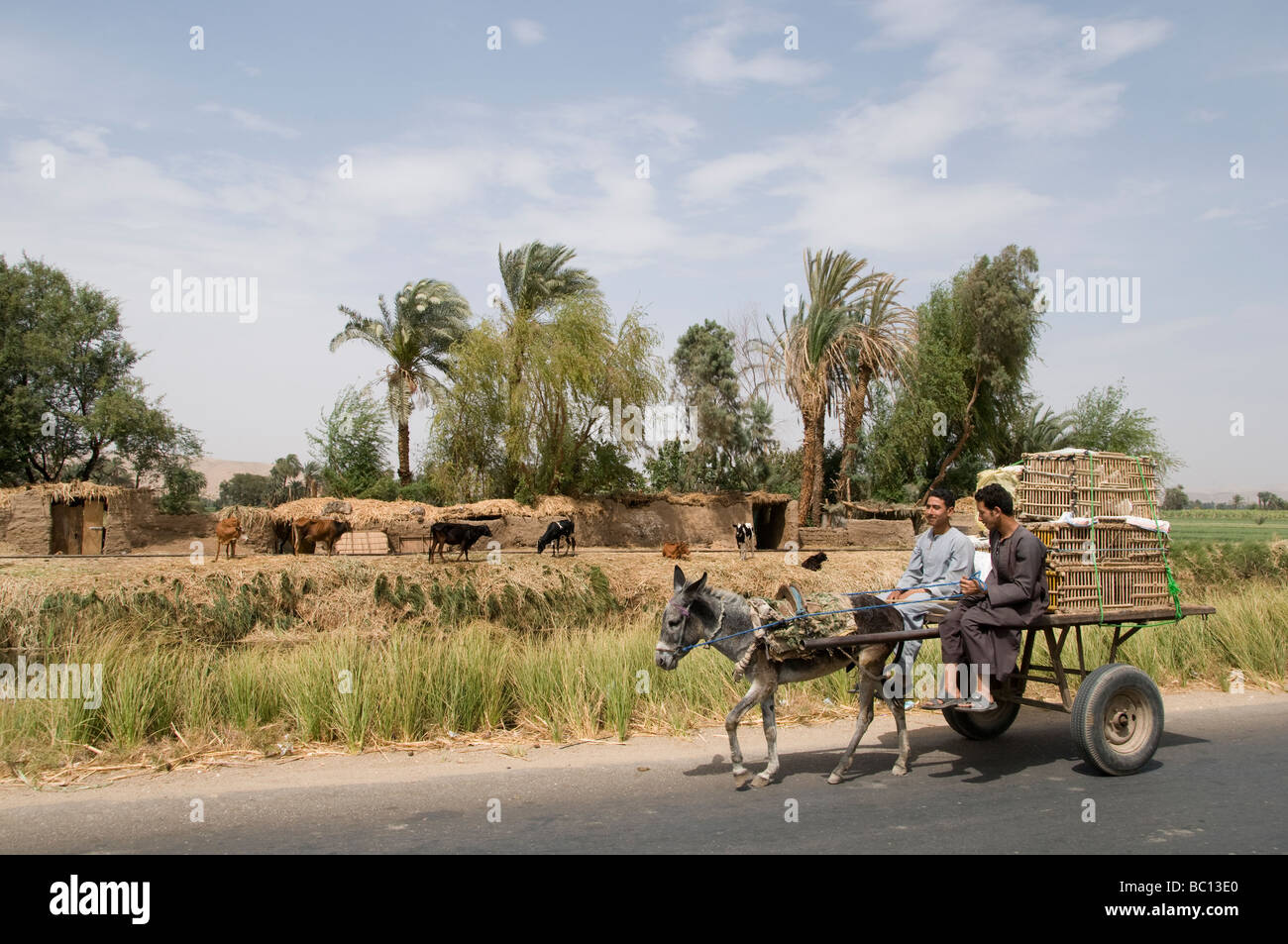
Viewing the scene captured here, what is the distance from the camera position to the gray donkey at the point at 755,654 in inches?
267

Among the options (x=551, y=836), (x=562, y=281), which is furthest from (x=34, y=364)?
(x=551, y=836)

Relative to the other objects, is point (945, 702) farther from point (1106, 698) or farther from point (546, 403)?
point (546, 403)

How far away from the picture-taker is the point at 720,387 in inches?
1874

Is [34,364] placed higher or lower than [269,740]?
higher

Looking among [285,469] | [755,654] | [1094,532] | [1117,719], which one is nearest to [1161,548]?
[1094,532]

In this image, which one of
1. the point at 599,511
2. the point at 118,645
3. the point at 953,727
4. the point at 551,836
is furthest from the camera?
the point at 599,511

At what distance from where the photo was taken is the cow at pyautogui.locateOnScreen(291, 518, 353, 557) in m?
21.9

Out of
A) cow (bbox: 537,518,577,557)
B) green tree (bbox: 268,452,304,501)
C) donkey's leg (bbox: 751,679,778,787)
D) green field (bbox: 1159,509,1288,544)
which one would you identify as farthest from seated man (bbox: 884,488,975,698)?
green tree (bbox: 268,452,304,501)

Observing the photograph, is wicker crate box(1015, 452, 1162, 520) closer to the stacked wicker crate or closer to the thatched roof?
the stacked wicker crate

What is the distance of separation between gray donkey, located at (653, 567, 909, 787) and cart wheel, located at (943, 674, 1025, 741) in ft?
3.74

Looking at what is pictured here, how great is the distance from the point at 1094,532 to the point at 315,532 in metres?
18.4

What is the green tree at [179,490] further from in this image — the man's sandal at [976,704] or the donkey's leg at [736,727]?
the man's sandal at [976,704]

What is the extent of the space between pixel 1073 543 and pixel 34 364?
39.0m
